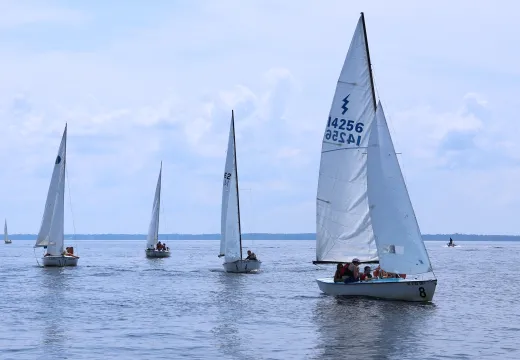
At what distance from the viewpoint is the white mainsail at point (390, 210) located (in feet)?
123

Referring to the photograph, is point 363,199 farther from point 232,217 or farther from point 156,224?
point 156,224

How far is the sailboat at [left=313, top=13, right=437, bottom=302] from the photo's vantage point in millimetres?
37938

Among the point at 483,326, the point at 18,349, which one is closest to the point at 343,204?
the point at 483,326

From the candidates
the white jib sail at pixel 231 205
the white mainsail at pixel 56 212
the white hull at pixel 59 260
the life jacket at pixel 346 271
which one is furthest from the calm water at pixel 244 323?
the white hull at pixel 59 260

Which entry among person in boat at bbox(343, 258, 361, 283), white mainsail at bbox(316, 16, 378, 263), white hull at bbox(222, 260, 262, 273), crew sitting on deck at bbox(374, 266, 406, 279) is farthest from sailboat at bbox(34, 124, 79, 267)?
crew sitting on deck at bbox(374, 266, 406, 279)

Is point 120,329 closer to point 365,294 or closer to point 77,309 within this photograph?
point 77,309

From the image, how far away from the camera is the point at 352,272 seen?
132 feet

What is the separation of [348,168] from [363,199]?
1606 millimetres

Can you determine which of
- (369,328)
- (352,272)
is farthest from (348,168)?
(369,328)

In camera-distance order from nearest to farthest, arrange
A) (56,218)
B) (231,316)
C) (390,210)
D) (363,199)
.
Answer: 1. (231,316)
2. (390,210)
3. (363,199)
4. (56,218)

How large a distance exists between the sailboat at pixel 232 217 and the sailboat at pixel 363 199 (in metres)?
21.5

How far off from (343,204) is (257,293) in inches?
418

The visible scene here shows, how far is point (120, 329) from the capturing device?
107 ft

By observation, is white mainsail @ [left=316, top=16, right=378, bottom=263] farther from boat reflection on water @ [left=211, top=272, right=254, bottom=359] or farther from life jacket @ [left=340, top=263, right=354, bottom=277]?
boat reflection on water @ [left=211, top=272, right=254, bottom=359]
